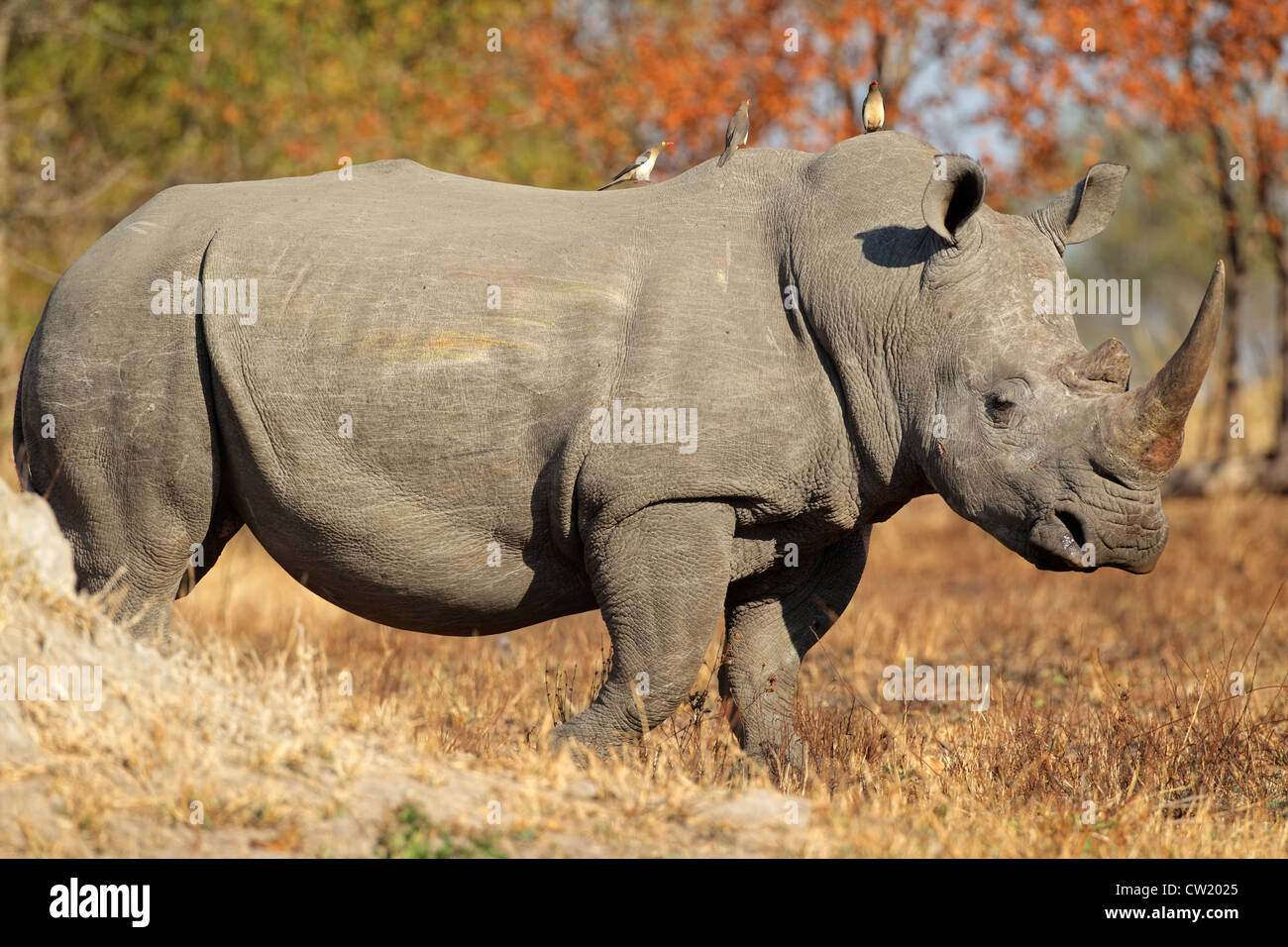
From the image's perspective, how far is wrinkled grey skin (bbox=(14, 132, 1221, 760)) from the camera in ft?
14.3

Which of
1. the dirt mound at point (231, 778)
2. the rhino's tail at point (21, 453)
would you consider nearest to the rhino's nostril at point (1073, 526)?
the dirt mound at point (231, 778)

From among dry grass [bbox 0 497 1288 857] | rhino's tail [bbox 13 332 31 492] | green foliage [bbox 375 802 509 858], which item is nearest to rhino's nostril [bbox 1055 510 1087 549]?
dry grass [bbox 0 497 1288 857]

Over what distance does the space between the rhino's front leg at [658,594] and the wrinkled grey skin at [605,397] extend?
1 centimetres

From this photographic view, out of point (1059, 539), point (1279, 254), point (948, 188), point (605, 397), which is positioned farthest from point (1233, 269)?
point (605, 397)

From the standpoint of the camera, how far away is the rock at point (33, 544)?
4145mm

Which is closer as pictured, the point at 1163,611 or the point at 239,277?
the point at 239,277

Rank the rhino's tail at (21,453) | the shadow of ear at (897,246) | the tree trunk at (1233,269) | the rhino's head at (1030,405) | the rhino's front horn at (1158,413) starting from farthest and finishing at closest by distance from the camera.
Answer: the tree trunk at (1233,269) < the rhino's tail at (21,453) < the shadow of ear at (897,246) < the rhino's head at (1030,405) < the rhino's front horn at (1158,413)

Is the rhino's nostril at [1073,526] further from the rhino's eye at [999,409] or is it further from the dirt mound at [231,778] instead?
the dirt mound at [231,778]

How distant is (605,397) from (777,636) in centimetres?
120

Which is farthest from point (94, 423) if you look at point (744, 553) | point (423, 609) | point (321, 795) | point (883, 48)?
point (883, 48)

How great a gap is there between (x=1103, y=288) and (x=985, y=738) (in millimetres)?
1626

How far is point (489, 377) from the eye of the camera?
4523 millimetres

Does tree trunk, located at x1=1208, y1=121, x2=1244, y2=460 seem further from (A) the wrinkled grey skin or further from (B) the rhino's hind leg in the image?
(B) the rhino's hind leg

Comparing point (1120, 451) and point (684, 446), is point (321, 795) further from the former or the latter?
point (1120, 451)
